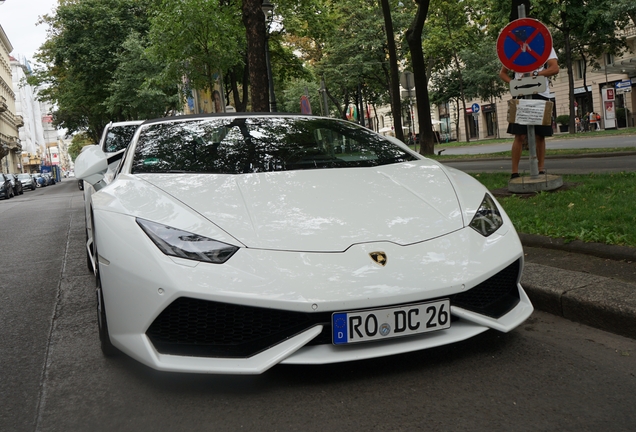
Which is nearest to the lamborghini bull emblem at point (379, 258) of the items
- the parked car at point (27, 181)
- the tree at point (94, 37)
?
the tree at point (94, 37)

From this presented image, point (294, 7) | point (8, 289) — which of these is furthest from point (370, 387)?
point (294, 7)

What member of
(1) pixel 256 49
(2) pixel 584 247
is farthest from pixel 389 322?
(1) pixel 256 49

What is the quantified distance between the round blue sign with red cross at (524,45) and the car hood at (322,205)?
365 cm

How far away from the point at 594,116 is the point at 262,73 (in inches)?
1241

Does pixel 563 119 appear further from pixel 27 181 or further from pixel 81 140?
pixel 81 140

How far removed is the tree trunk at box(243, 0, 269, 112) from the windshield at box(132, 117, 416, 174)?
7915mm

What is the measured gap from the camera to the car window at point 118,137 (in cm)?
817

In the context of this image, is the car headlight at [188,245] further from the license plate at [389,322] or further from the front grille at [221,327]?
the license plate at [389,322]

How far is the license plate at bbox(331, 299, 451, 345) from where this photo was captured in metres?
2.63

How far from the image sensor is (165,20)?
23.2 meters

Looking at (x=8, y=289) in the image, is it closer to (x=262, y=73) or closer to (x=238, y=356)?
(x=238, y=356)

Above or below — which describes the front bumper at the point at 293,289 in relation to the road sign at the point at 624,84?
below

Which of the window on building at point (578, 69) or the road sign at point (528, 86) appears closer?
the road sign at point (528, 86)

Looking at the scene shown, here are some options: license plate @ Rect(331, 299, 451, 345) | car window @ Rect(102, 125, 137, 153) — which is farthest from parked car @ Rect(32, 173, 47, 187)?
license plate @ Rect(331, 299, 451, 345)
